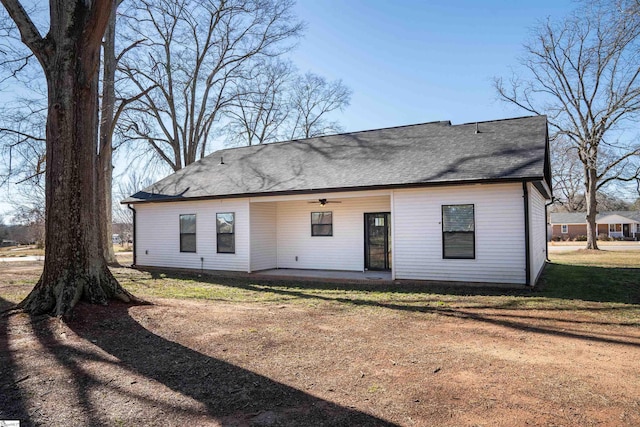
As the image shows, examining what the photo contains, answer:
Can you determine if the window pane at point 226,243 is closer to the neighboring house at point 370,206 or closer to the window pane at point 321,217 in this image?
the neighboring house at point 370,206

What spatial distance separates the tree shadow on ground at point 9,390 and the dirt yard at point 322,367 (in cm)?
1

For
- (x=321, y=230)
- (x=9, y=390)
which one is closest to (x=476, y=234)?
(x=321, y=230)

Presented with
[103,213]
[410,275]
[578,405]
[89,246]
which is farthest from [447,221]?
[103,213]

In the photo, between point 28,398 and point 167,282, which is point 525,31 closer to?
point 167,282

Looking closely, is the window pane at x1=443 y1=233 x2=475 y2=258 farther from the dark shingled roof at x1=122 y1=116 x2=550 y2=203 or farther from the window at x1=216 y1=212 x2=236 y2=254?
the window at x1=216 y1=212 x2=236 y2=254

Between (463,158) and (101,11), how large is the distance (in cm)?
859

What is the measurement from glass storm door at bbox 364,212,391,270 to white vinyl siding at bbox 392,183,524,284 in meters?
1.76

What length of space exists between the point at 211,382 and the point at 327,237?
9.17 meters

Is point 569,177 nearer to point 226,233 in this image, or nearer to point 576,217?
point 576,217

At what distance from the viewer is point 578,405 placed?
327 cm

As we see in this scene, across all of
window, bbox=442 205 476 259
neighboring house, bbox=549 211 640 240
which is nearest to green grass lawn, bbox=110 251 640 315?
window, bbox=442 205 476 259

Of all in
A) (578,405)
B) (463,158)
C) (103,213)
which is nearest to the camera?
(578,405)

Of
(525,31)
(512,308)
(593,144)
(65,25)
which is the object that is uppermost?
(525,31)

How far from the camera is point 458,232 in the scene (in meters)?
9.66
